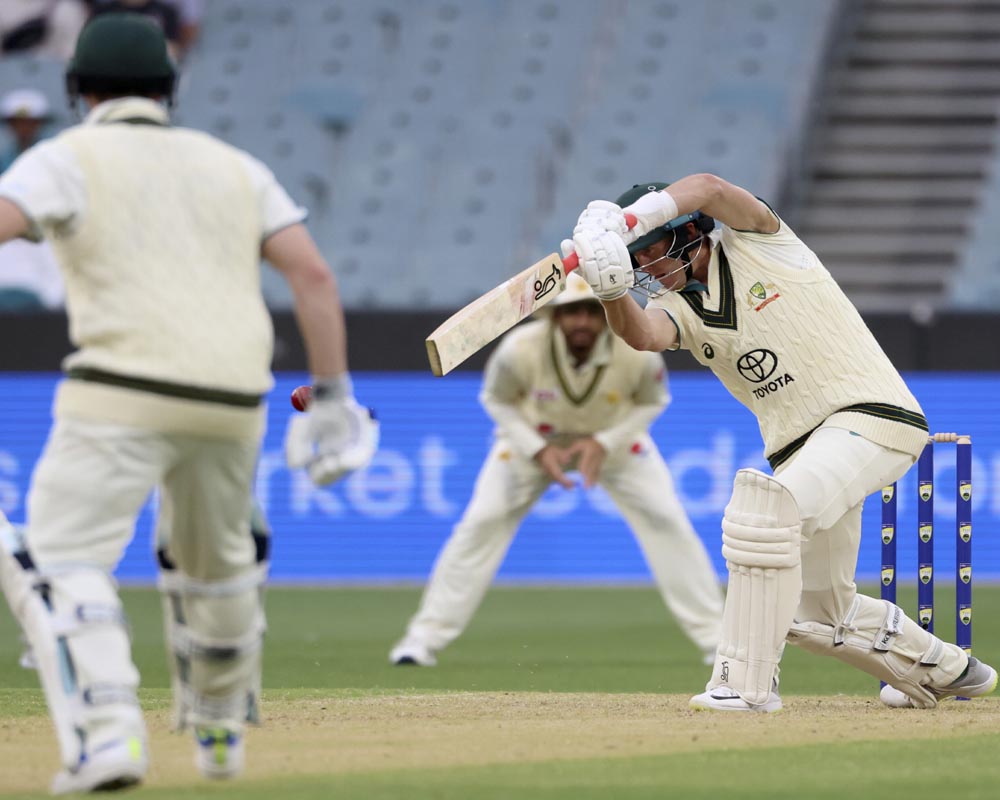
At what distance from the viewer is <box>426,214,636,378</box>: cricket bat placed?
18.1 feet

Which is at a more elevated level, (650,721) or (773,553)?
(773,553)

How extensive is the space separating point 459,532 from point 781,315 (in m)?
3.38

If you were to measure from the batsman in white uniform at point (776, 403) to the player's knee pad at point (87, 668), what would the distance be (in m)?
1.96

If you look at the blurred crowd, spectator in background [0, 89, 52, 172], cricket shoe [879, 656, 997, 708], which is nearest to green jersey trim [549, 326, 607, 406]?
cricket shoe [879, 656, 997, 708]

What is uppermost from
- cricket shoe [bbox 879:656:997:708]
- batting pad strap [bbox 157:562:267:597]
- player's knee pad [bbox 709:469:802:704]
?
batting pad strap [bbox 157:562:267:597]

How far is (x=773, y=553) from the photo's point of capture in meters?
5.67

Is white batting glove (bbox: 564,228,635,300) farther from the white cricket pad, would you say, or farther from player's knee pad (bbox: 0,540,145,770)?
player's knee pad (bbox: 0,540,145,770)

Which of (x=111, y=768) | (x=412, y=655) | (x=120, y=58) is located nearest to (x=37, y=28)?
(x=412, y=655)

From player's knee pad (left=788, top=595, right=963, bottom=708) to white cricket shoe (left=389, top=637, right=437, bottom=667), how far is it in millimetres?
2751

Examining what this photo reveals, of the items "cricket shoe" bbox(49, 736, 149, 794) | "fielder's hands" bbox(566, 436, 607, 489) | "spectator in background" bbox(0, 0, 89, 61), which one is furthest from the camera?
"spectator in background" bbox(0, 0, 89, 61)

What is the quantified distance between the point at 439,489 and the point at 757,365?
7129 mm

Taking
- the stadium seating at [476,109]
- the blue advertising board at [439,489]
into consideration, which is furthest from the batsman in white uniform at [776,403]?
the stadium seating at [476,109]

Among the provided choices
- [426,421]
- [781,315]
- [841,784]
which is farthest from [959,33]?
[841,784]

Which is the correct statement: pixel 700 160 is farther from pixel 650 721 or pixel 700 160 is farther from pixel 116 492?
pixel 116 492
